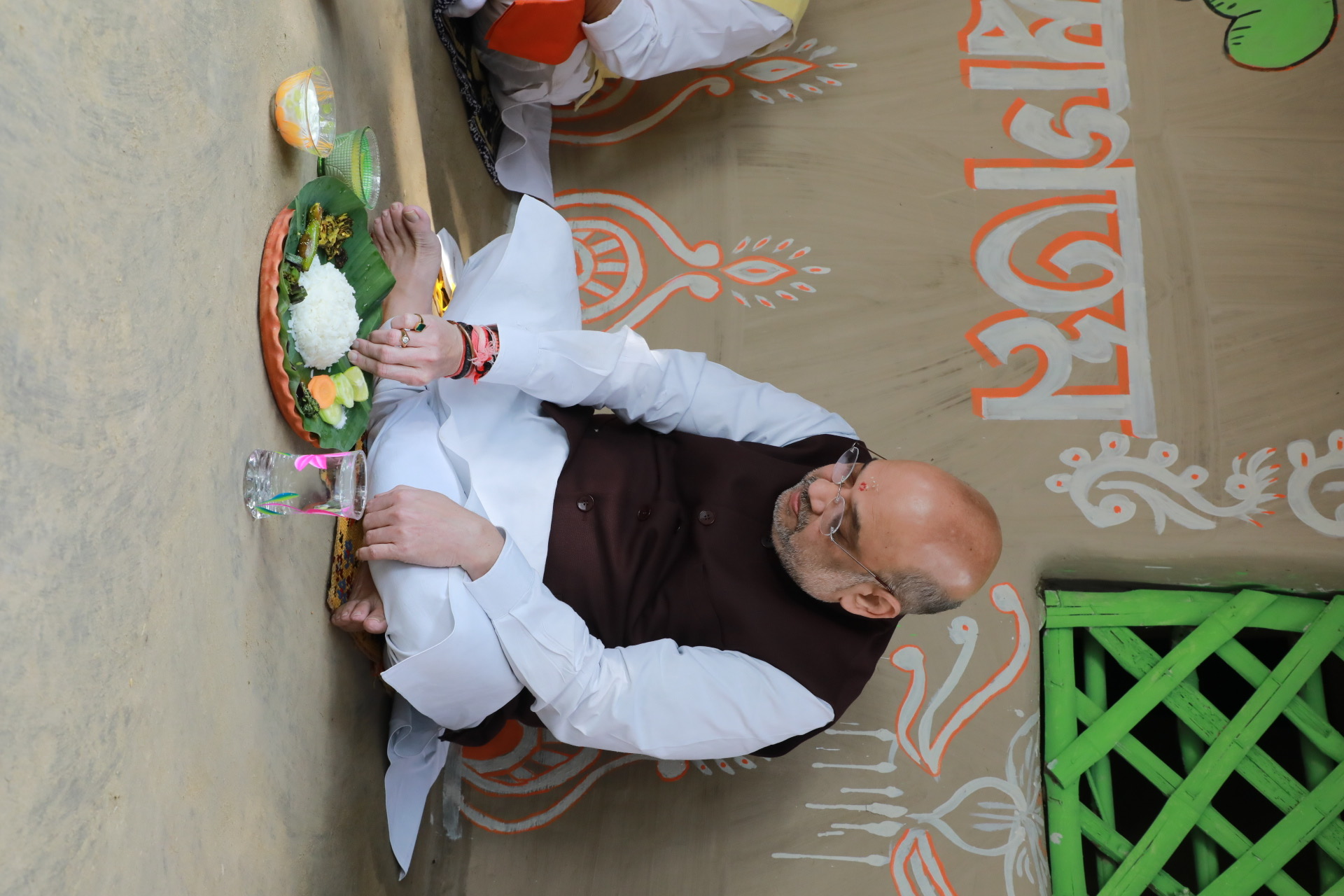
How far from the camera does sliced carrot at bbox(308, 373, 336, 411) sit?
1481 millimetres

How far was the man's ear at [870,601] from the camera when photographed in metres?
1.75

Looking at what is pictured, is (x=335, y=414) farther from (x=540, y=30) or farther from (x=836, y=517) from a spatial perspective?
(x=540, y=30)

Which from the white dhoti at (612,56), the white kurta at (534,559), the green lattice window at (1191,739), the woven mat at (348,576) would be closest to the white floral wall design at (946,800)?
the green lattice window at (1191,739)

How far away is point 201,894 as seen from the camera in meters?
Result: 1.16

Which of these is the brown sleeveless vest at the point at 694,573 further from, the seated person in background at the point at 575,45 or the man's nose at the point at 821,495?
the seated person in background at the point at 575,45

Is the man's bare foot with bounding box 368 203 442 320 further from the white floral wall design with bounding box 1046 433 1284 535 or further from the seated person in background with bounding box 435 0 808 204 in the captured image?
the white floral wall design with bounding box 1046 433 1284 535

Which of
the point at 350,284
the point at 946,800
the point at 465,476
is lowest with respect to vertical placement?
the point at 946,800

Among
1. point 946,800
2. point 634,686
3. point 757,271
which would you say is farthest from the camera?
point 757,271

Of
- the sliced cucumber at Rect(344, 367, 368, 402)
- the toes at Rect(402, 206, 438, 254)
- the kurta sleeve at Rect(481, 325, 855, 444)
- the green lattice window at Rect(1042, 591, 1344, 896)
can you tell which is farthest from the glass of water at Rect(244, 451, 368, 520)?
the green lattice window at Rect(1042, 591, 1344, 896)

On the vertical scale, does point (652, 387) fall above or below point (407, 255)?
below

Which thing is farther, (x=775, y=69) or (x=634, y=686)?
(x=775, y=69)

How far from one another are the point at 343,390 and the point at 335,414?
4cm

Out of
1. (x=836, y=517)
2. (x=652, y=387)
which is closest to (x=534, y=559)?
(x=652, y=387)

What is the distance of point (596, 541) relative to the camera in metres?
1.81
